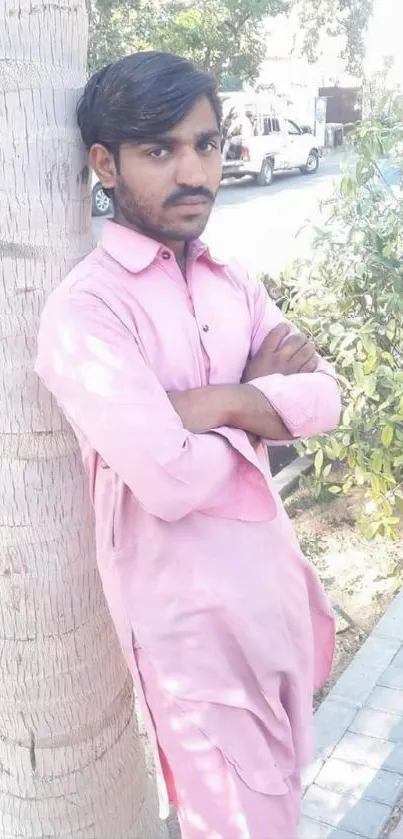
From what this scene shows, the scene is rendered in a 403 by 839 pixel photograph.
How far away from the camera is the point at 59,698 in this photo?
69.5 inches

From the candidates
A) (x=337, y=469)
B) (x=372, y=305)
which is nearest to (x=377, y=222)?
(x=372, y=305)

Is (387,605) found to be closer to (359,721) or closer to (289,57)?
(359,721)

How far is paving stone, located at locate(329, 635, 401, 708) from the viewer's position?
2.79 m

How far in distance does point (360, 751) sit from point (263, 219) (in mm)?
11944

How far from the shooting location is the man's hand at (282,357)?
166 centimetres

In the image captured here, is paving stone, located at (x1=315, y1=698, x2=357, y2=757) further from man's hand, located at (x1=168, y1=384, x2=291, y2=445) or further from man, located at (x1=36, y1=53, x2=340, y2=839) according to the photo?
man's hand, located at (x1=168, y1=384, x2=291, y2=445)

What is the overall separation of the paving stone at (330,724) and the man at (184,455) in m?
0.98

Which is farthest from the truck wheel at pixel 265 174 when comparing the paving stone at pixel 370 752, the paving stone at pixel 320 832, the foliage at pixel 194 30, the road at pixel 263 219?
the paving stone at pixel 320 832

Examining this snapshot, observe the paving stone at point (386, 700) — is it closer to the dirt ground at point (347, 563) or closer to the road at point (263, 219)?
the dirt ground at point (347, 563)

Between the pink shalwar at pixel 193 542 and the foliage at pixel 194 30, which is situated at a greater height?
the pink shalwar at pixel 193 542

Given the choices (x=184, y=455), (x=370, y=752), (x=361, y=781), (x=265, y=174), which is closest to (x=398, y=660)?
(x=370, y=752)

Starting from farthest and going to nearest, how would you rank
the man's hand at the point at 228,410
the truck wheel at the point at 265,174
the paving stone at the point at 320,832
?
the truck wheel at the point at 265,174
the paving stone at the point at 320,832
the man's hand at the point at 228,410

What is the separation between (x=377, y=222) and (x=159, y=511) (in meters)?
2.65

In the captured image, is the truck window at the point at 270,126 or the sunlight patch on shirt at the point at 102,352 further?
the truck window at the point at 270,126
